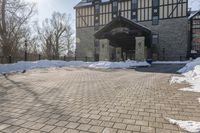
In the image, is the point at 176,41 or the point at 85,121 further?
the point at 176,41

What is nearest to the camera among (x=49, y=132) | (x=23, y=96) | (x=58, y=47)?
(x=49, y=132)

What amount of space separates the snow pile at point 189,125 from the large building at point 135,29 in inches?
829

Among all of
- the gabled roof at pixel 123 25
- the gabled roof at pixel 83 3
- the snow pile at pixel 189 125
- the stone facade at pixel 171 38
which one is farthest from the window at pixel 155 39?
the snow pile at pixel 189 125

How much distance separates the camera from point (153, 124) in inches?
138

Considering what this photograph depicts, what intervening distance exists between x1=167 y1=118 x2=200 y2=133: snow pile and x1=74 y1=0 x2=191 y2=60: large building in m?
21.1

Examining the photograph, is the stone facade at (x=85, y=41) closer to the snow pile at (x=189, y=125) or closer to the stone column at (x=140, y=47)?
the stone column at (x=140, y=47)

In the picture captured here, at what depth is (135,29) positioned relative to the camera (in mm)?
24016

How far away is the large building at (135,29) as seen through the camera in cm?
2531

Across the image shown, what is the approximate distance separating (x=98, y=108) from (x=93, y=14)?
34.2 m

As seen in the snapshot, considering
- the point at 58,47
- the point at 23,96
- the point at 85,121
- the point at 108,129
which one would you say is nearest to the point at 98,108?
the point at 85,121

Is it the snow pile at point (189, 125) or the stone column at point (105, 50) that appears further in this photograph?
the stone column at point (105, 50)

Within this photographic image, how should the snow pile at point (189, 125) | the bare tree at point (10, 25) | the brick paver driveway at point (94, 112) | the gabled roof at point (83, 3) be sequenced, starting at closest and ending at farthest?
1. the snow pile at point (189, 125)
2. the brick paver driveway at point (94, 112)
3. the bare tree at point (10, 25)
4. the gabled roof at point (83, 3)

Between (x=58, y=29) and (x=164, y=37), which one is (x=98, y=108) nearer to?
(x=164, y=37)

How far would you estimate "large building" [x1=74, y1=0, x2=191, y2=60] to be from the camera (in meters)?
25.3
